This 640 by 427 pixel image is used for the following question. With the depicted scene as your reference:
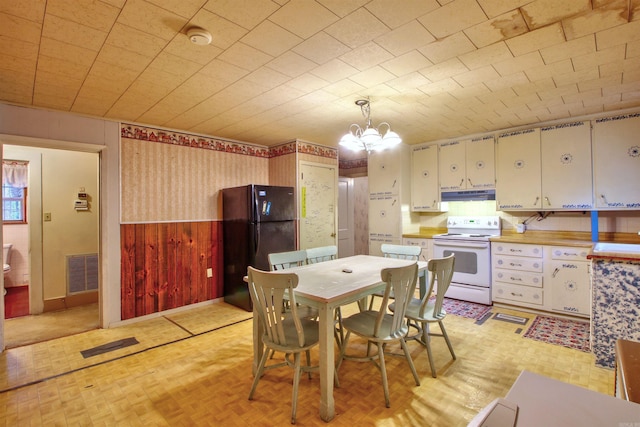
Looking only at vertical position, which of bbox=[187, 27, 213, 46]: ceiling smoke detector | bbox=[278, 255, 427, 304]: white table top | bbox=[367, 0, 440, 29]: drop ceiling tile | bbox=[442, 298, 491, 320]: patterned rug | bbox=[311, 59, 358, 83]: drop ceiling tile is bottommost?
bbox=[442, 298, 491, 320]: patterned rug

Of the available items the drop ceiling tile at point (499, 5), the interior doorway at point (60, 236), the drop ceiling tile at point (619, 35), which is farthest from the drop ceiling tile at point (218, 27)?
the interior doorway at point (60, 236)

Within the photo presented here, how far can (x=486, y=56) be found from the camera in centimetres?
215

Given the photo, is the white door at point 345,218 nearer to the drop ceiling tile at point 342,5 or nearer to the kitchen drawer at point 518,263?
the kitchen drawer at point 518,263

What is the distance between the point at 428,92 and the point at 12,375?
4250 millimetres

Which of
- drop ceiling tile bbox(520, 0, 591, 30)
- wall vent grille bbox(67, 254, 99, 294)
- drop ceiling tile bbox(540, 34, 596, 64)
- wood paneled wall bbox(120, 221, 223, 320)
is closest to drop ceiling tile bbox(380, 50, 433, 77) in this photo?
drop ceiling tile bbox(520, 0, 591, 30)

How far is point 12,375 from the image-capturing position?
2461 mm

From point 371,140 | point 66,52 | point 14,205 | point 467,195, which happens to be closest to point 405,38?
point 371,140

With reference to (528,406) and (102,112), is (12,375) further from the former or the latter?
(528,406)

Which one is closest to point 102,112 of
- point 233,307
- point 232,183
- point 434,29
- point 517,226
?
point 232,183

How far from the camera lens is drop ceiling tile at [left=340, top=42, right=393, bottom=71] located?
6.64 feet

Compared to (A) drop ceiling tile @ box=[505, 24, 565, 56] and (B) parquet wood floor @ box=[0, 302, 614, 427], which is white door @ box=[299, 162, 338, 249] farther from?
(A) drop ceiling tile @ box=[505, 24, 565, 56]

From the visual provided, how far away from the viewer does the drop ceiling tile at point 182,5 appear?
1563mm

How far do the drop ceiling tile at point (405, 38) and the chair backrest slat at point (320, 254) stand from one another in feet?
6.57

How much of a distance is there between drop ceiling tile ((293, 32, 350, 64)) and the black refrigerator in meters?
2.07
